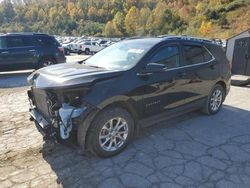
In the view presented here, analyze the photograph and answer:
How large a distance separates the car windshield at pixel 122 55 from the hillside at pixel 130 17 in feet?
154

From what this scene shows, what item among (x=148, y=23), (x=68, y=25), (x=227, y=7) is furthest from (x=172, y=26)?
(x=68, y=25)

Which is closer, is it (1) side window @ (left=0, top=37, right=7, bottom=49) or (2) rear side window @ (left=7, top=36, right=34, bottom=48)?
(1) side window @ (left=0, top=37, right=7, bottom=49)

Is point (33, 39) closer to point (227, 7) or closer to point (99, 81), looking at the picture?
point (99, 81)

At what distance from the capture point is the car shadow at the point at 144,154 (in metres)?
3.43

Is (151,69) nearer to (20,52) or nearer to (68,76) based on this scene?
(68,76)

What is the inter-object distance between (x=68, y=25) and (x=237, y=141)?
10717cm

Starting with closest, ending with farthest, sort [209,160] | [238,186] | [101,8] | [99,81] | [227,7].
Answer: [238,186]
[99,81]
[209,160]
[227,7]
[101,8]

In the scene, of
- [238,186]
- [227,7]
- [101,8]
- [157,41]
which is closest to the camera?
[238,186]

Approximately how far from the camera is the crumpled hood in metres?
3.53

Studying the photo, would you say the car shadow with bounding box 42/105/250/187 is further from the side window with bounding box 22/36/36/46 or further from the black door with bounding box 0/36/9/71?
the side window with bounding box 22/36/36/46

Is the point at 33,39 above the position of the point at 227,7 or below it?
below

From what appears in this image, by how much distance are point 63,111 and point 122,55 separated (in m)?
1.63

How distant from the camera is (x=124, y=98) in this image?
3842 millimetres

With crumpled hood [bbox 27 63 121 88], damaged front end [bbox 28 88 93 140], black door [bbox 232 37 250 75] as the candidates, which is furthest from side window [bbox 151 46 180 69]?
black door [bbox 232 37 250 75]
